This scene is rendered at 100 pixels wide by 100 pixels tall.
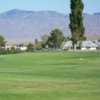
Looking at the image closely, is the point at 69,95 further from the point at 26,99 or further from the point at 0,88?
the point at 0,88

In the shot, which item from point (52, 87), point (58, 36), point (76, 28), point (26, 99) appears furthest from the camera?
point (58, 36)

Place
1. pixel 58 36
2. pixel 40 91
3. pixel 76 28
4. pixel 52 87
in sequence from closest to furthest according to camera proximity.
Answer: pixel 40 91 < pixel 52 87 < pixel 76 28 < pixel 58 36

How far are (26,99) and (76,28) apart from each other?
9965 cm

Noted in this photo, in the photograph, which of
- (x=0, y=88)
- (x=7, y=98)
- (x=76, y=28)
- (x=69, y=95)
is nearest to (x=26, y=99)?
(x=7, y=98)

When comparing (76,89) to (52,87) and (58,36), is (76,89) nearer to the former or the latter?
(52,87)

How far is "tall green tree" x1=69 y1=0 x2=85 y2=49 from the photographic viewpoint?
380 ft

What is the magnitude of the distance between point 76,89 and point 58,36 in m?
178

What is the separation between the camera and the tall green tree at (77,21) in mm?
115750

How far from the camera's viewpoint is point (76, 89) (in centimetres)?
1970

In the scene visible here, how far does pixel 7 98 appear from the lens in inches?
667

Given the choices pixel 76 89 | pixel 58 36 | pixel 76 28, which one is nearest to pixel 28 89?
pixel 76 89

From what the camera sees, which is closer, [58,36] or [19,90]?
[19,90]

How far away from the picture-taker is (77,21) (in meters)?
117

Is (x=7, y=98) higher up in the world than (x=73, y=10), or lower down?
lower down
